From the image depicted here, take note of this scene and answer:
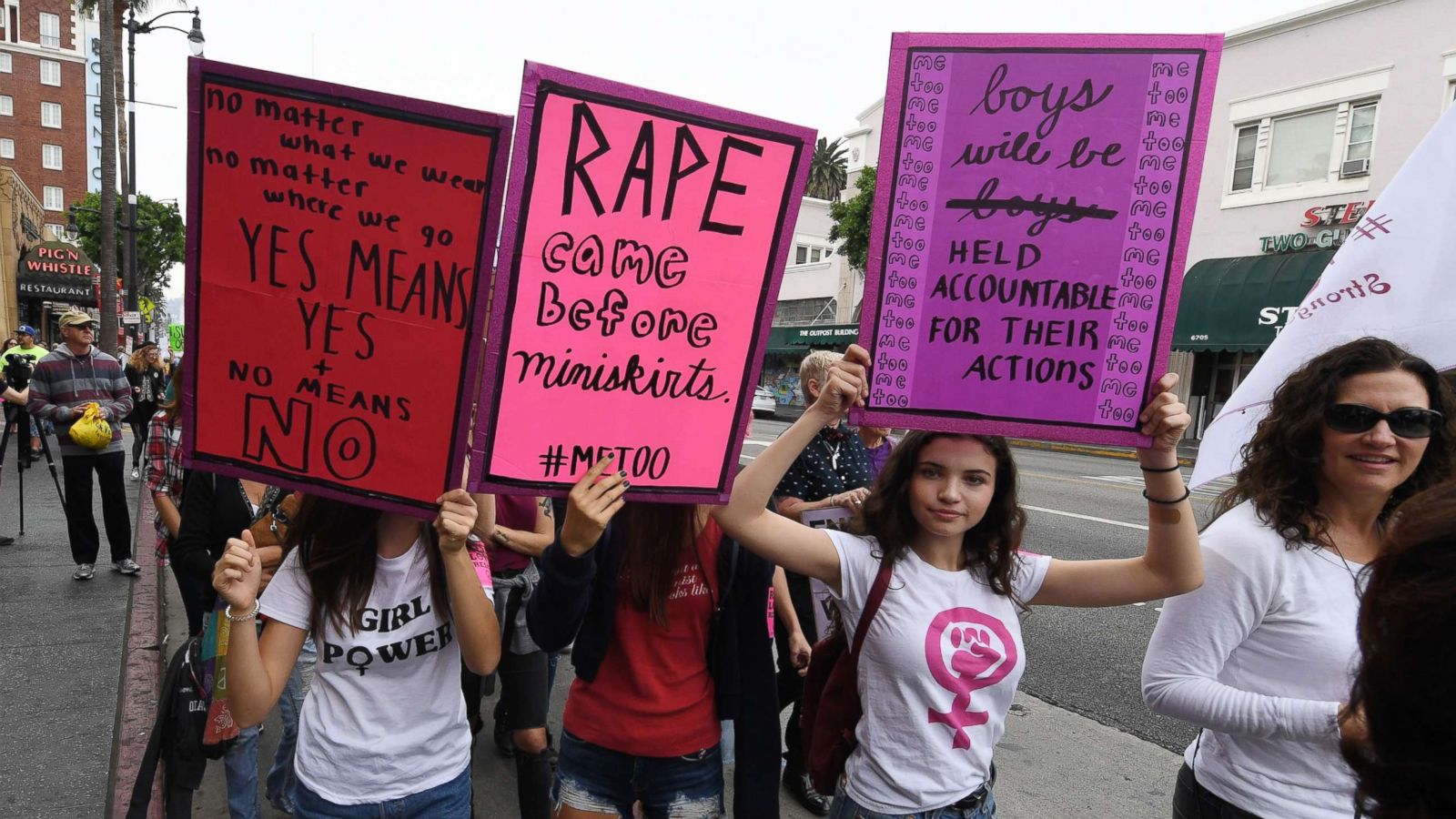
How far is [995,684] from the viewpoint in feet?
6.64

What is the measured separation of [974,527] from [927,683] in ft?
1.39

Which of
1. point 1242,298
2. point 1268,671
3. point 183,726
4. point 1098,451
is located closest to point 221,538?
point 183,726

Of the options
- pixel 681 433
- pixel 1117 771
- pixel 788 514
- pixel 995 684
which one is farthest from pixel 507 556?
pixel 1117 771

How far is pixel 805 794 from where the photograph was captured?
3715 mm

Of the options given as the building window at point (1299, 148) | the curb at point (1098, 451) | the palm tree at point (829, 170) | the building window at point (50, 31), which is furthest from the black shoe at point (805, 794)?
the building window at point (50, 31)

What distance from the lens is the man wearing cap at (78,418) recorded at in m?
6.28

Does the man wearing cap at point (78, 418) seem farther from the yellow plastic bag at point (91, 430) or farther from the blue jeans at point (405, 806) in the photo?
the blue jeans at point (405, 806)

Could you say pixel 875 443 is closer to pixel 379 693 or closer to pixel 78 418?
pixel 379 693

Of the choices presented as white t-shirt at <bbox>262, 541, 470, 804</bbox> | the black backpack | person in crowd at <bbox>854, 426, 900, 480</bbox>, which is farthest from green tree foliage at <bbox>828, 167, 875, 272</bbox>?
white t-shirt at <bbox>262, 541, 470, 804</bbox>

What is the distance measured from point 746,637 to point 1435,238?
6.52 ft

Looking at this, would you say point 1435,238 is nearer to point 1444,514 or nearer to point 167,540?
point 1444,514

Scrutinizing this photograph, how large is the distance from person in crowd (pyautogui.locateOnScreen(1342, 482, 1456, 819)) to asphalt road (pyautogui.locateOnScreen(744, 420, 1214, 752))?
3.94 metres

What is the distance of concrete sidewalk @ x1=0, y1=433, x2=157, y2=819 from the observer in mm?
3504

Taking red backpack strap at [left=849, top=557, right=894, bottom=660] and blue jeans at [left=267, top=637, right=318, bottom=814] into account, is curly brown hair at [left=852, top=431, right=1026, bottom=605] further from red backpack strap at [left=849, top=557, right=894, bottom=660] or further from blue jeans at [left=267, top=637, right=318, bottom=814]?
blue jeans at [left=267, top=637, right=318, bottom=814]
